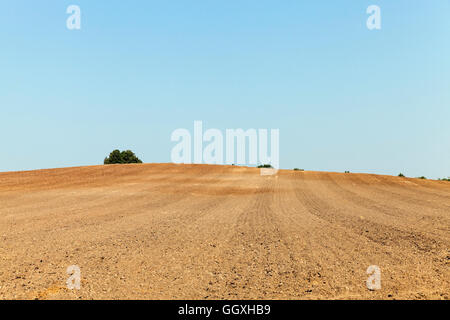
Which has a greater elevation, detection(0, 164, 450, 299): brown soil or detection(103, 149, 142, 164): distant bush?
detection(103, 149, 142, 164): distant bush

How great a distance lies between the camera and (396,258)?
7.10 meters

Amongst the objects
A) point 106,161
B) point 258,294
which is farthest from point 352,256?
point 106,161

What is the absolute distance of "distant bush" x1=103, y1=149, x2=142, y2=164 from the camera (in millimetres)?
88381

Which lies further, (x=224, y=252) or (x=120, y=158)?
(x=120, y=158)

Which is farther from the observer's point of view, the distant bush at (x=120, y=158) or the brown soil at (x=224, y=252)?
the distant bush at (x=120, y=158)

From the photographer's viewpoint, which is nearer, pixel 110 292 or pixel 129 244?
pixel 110 292

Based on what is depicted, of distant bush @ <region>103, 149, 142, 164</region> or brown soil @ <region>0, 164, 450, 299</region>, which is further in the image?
distant bush @ <region>103, 149, 142, 164</region>

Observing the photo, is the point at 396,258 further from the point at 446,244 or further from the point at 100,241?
Answer: the point at 100,241

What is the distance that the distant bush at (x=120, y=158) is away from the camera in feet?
290

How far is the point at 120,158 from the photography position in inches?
3487

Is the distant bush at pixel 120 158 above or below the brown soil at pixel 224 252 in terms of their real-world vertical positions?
above

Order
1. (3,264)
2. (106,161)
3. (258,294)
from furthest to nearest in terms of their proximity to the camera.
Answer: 1. (106,161)
2. (3,264)
3. (258,294)
